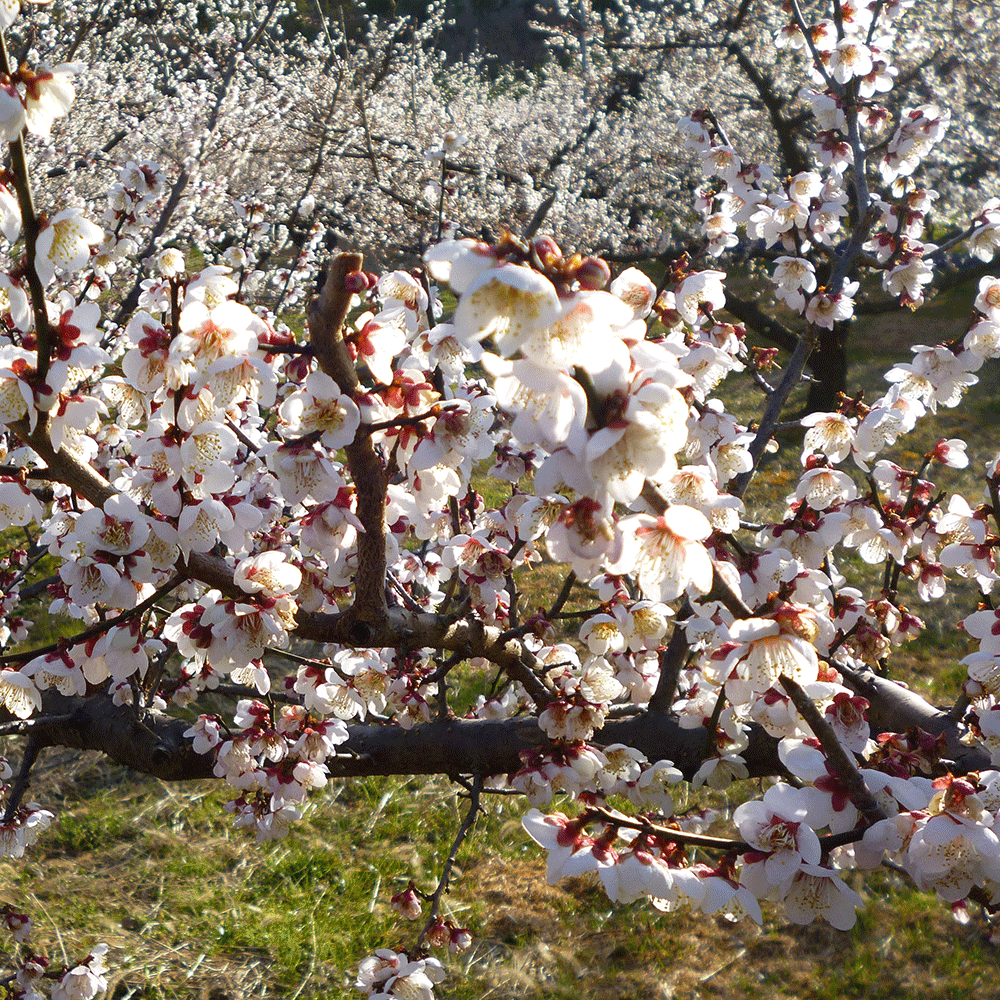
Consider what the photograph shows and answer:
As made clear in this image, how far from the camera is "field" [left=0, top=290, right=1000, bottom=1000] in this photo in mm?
2658

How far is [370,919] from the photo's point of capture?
113 inches

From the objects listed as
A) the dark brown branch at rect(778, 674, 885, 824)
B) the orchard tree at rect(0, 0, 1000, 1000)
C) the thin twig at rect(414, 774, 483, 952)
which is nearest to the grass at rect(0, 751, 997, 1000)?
the orchard tree at rect(0, 0, 1000, 1000)

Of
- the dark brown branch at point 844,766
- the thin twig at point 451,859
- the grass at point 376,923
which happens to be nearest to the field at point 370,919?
the grass at point 376,923

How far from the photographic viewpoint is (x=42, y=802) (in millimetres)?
3414

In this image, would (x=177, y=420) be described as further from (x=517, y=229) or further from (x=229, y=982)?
(x=517, y=229)

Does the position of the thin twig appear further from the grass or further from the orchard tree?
the grass

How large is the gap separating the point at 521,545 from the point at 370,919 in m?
1.72

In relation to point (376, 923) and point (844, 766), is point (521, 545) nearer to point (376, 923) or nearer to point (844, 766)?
point (844, 766)

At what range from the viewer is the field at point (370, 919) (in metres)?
2.66

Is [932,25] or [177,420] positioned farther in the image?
[932,25]

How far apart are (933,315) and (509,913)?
10.4 meters

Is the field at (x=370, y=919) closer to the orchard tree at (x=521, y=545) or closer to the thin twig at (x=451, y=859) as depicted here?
the orchard tree at (x=521, y=545)

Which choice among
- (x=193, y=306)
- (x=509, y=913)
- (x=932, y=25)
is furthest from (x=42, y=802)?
(x=932, y=25)

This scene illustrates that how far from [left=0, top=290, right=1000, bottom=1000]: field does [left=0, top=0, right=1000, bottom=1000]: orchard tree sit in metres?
0.44
